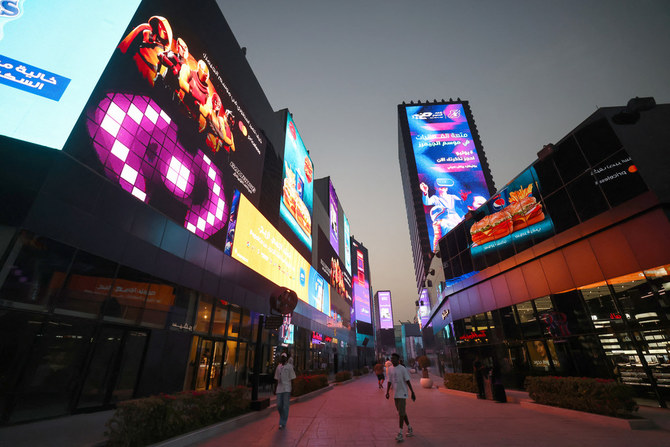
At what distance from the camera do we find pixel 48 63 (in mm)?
8406

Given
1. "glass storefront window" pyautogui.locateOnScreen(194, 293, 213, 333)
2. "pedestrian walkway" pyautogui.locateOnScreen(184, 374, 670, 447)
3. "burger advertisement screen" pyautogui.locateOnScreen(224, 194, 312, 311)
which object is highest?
"burger advertisement screen" pyautogui.locateOnScreen(224, 194, 312, 311)

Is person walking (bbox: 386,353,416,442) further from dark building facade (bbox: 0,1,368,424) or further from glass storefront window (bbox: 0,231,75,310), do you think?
glass storefront window (bbox: 0,231,75,310)

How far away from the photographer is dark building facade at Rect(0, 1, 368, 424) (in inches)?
279

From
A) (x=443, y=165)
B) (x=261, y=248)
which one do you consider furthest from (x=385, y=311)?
(x=261, y=248)

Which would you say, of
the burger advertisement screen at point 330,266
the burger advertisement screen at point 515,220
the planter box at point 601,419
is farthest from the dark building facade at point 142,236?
the burger advertisement screen at point 330,266

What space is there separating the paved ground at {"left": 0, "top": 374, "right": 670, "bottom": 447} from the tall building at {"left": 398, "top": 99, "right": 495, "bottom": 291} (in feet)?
134

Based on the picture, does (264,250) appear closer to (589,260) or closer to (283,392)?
(283,392)

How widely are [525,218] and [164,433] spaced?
19.1 meters

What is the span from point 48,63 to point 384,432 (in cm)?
1436

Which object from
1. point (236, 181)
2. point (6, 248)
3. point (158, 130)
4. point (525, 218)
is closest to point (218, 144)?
point (236, 181)

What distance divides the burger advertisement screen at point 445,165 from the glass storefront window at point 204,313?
141 ft

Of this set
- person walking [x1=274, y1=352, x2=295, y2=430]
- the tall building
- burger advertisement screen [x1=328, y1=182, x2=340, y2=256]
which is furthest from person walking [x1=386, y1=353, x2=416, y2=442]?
the tall building

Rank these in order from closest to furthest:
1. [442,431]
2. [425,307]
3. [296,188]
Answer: [442,431] < [296,188] < [425,307]

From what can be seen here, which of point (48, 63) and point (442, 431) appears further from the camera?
point (48, 63)
